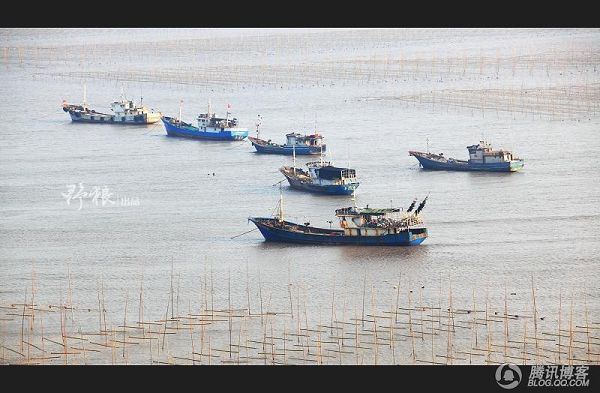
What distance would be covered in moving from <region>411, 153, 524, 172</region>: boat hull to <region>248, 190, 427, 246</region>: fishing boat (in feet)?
23.5

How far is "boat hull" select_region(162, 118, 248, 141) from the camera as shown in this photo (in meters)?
41.6

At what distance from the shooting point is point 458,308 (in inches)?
950

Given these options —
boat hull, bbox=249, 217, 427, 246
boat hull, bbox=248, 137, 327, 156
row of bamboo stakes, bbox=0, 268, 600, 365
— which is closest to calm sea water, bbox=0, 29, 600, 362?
boat hull, bbox=249, 217, 427, 246

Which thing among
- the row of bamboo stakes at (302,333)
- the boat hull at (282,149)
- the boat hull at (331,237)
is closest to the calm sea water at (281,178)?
the boat hull at (331,237)

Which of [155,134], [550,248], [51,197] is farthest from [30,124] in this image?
[550,248]

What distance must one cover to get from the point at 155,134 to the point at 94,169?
6.75 metres

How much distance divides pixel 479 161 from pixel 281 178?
451 cm

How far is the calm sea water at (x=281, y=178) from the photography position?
26297mm

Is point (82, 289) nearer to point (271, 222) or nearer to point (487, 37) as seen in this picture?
point (271, 222)

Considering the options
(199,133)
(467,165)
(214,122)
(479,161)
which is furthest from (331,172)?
(199,133)

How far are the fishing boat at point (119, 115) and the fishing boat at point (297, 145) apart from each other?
605 cm

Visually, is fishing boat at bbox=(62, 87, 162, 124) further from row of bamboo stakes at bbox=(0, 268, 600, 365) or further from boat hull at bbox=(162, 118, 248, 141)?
row of bamboo stakes at bbox=(0, 268, 600, 365)

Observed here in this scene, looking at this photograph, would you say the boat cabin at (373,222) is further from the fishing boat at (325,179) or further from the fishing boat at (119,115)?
the fishing boat at (119,115)

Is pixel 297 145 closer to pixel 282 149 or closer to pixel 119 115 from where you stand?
pixel 282 149
